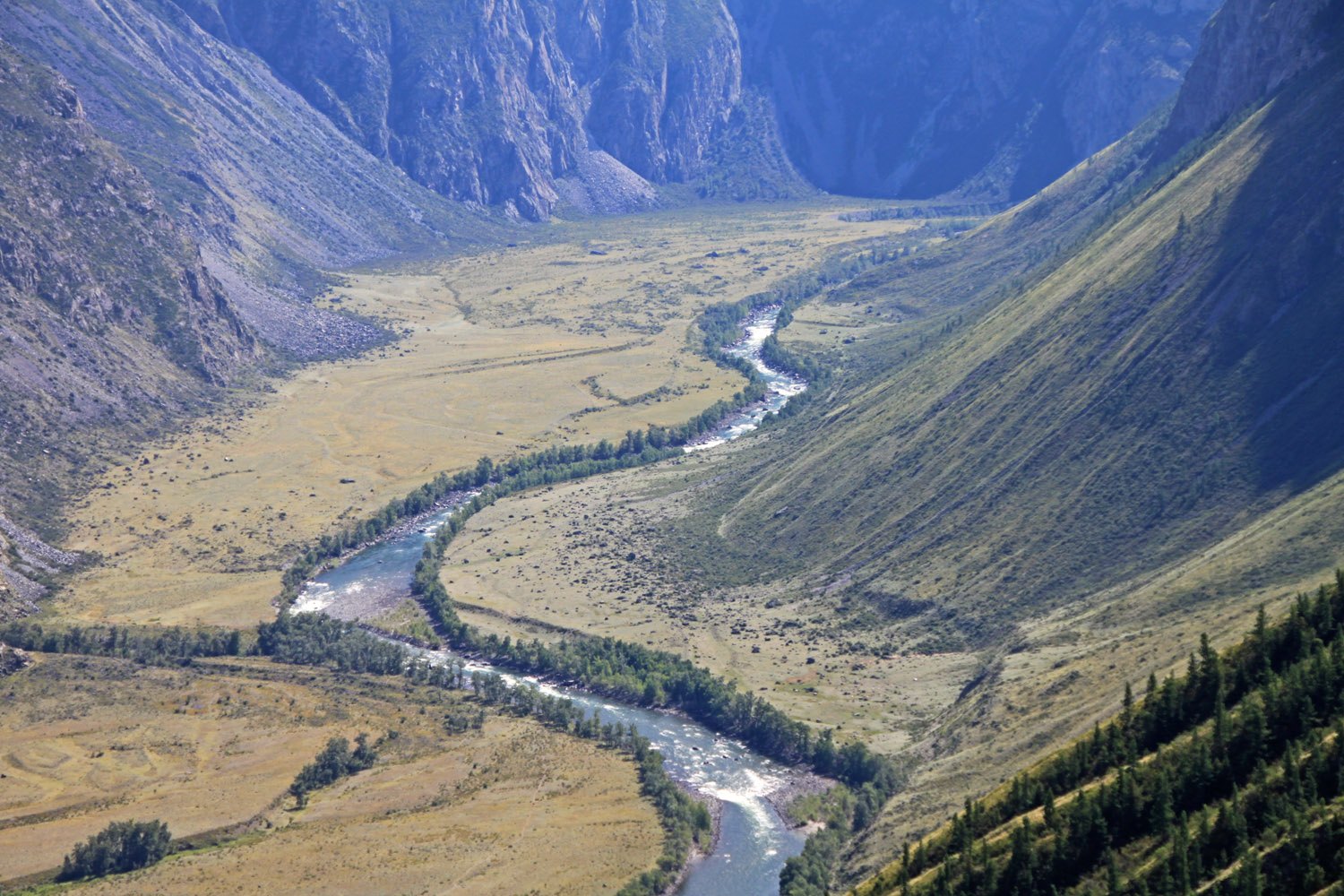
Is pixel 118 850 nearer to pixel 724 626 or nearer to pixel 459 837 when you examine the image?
pixel 459 837

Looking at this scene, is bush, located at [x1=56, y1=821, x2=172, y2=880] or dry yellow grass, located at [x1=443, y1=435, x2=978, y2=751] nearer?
bush, located at [x1=56, y1=821, x2=172, y2=880]

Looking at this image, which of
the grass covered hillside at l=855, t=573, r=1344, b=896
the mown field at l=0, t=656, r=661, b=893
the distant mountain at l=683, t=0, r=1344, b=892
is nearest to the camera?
the grass covered hillside at l=855, t=573, r=1344, b=896

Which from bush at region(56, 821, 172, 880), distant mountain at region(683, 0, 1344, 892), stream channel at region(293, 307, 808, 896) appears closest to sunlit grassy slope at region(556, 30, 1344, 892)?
distant mountain at region(683, 0, 1344, 892)

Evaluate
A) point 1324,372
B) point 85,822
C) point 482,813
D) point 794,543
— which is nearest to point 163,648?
point 85,822

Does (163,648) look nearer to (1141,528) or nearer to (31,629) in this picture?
(31,629)

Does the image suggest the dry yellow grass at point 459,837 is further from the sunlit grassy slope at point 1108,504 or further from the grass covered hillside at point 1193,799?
the grass covered hillside at point 1193,799

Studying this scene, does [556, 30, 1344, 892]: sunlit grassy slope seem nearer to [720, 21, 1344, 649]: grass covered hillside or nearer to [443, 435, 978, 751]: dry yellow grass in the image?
[720, 21, 1344, 649]: grass covered hillside
